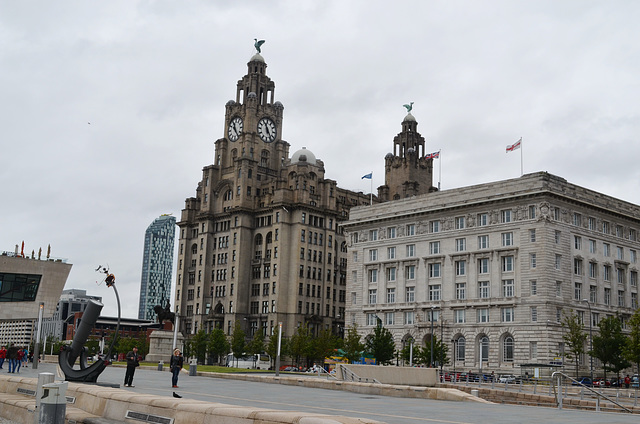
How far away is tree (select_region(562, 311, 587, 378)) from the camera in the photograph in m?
71.9

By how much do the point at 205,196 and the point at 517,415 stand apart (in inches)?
4472

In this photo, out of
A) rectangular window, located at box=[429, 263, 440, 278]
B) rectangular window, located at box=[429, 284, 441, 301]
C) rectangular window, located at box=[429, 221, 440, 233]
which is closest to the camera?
rectangular window, located at box=[429, 284, 441, 301]

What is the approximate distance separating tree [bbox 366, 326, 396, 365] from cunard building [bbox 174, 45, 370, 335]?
123 feet

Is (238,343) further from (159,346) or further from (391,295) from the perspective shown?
(159,346)

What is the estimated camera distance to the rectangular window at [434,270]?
87.6 metres

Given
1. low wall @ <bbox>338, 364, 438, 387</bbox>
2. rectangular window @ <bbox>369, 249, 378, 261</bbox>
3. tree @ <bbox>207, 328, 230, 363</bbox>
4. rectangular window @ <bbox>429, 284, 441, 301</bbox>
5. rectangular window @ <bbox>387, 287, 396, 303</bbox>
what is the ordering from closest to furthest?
low wall @ <bbox>338, 364, 438, 387</bbox>, rectangular window @ <bbox>429, 284, 441, 301</bbox>, rectangular window @ <bbox>387, 287, 396, 303</bbox>, rectangular window @ <bbox>369, 249, 378, 261</bbox>, tree @ <bbox>207, 328, 230, 363</bbox>

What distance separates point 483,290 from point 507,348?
23.6 ft

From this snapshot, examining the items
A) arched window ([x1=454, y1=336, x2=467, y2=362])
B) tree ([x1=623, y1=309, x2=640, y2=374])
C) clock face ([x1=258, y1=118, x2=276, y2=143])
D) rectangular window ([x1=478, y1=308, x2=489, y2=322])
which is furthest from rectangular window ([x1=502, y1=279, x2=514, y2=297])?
clock face ([x1=258, y1=118, x2=276, y2=143])

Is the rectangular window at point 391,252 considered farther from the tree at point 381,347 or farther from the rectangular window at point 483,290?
the rectangular window at point 483,290

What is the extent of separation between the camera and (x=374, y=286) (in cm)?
9419

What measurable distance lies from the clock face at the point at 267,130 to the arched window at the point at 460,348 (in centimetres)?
6482

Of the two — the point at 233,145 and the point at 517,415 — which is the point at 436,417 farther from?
the point at 233,145

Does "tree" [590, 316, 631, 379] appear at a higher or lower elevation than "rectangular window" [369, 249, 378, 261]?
lower

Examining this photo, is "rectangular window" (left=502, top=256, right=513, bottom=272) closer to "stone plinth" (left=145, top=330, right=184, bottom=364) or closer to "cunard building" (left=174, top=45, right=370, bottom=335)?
"stone plinth" (left=145, top=330, right=184, bottom=364)
